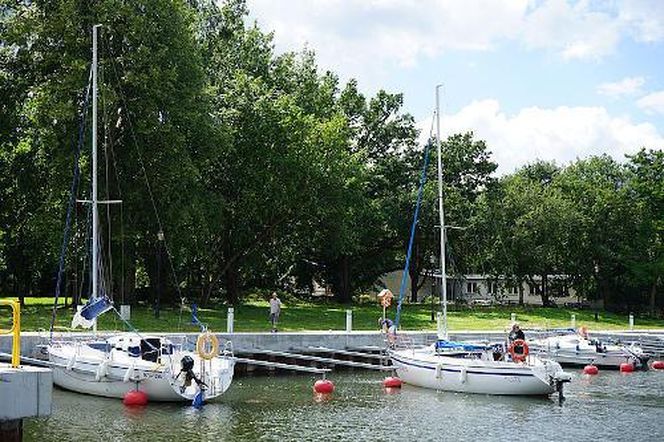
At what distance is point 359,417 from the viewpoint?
27.0 meters

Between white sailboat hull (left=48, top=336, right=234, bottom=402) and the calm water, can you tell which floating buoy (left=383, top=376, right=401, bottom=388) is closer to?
the calm water

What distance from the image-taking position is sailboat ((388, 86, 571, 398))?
31.1 metres

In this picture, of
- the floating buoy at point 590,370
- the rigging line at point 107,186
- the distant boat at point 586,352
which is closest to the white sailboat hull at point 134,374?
the rigging line at point 107,186

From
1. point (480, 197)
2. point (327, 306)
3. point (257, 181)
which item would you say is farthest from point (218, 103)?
point (480, 197)

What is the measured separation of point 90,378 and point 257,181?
A: 89.4 feet

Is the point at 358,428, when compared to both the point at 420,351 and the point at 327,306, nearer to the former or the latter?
the point at 420,351

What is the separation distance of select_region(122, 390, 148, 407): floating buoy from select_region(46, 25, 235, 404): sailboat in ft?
0.70

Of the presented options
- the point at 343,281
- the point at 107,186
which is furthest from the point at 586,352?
the point at 343,281

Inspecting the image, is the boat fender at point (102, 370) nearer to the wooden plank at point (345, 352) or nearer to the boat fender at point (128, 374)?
the boat fender at point (128, 374)

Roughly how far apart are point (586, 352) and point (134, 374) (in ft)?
75.0

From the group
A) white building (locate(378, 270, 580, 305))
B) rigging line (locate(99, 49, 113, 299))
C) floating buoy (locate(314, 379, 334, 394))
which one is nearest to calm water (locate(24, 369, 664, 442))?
floating buoy (locate(314, 379, 334, 394))

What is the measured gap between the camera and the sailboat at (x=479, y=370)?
3108cm

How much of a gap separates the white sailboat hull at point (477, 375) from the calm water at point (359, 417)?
41 centimetres

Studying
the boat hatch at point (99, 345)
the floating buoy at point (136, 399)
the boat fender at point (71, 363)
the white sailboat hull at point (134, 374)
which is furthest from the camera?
the boat hatch at point (99, 345)
